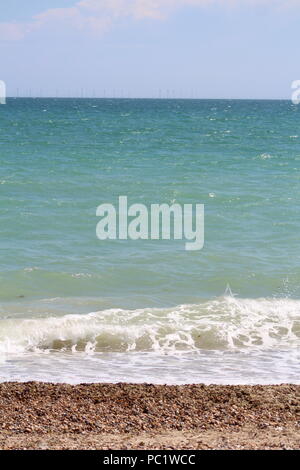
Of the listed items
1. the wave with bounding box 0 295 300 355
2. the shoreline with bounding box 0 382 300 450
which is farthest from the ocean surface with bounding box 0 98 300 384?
the shoreline with bounding box 0 382 300 450

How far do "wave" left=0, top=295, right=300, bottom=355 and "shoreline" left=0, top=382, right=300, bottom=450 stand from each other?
233 cm

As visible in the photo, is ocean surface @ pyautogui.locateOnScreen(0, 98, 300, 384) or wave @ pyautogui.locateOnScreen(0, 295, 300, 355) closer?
ocean surface @ pyautogui.locateOnScreen(0, 98, 300, 384)

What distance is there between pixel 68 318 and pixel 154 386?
12.2 feet

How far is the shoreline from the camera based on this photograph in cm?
701

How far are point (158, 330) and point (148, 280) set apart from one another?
120 inches

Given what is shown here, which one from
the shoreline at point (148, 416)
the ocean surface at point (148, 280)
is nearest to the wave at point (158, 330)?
the ocean surface at point (148, 280)

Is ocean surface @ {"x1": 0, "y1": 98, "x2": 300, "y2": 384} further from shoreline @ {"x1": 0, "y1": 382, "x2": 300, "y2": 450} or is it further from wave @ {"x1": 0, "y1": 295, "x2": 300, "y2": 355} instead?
shoreline @ {"x1": 0, "y1": 382, "x2": 300, "y2": 450}

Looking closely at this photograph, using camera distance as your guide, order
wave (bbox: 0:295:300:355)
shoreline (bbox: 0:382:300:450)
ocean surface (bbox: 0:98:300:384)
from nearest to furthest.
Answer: shoreline (bbox: 0:382:300:450)
ocean surface (bbox: 0:98:300:384)
wave (bbox: 0:295:300:355)

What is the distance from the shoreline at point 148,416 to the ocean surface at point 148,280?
34.2 inches

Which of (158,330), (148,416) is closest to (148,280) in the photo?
(158,330)

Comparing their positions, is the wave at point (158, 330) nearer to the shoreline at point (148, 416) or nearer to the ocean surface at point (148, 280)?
the ocean surface at point (148, 280)

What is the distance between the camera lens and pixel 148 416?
792cm

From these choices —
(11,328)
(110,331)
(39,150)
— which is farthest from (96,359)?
(39,150)

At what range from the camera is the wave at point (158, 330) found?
36.8ft
